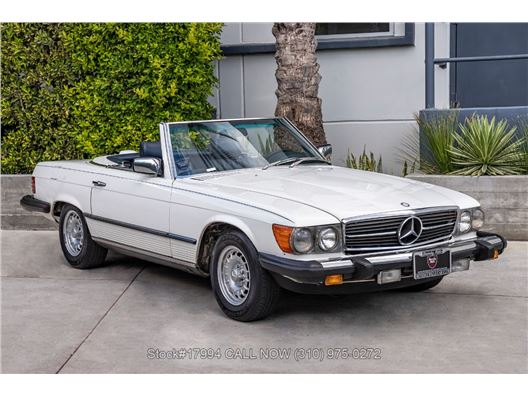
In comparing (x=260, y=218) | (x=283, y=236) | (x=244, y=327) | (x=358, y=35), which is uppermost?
(x=358, y=35)

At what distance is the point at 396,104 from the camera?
11.2 m

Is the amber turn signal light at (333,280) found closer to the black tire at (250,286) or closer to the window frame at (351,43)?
the black tire at (250,286)

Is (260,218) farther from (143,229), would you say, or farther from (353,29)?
(353,29)

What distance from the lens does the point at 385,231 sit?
6.13 m

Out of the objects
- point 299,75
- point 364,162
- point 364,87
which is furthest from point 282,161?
point 364,87

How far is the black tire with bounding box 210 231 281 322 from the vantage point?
6160mm

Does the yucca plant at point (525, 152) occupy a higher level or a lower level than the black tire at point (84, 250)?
higher

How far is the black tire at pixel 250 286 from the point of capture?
6.16 metres

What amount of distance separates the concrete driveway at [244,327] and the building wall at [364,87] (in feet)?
11.4

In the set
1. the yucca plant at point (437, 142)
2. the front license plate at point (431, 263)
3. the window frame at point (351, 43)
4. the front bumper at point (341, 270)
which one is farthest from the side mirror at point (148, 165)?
the window frame at point (351, 43)

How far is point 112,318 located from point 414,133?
5585mm

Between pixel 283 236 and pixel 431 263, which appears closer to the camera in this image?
pixel 283 236

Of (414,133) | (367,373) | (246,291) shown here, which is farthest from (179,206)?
(414,133)

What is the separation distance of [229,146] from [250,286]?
1.59 meters
